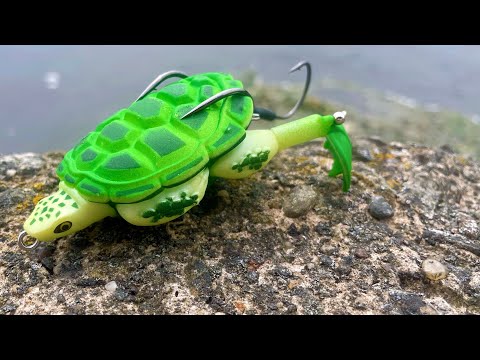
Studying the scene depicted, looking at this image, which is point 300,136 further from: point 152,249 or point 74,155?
point 74,155

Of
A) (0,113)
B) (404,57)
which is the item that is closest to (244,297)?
(0,113)

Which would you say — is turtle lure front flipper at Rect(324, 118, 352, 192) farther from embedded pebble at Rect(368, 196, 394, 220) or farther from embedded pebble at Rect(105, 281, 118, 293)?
embedded pebble at Rect(105, 281, 118, 293)

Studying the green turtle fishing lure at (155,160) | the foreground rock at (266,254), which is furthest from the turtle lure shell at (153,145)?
the foreground rock at (266,254)

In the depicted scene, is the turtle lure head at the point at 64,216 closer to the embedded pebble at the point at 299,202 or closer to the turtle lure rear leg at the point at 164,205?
the turtle lure rear leg at the point at 164,205

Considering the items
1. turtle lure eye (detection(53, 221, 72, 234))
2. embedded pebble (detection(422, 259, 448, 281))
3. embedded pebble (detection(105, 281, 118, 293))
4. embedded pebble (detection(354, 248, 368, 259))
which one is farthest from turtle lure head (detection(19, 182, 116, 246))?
embedded pebble (detection(422, 259, 448, 281))

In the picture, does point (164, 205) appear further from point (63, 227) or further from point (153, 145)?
point (63, 227)
